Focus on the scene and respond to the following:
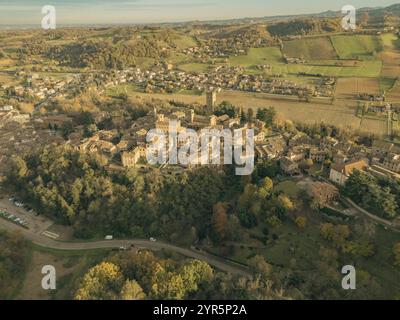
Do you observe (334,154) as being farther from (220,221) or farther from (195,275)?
(195,275)

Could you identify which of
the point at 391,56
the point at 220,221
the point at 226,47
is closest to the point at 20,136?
the point at 220,221

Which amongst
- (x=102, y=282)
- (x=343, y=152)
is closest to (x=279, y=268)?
(x=102, y=282)

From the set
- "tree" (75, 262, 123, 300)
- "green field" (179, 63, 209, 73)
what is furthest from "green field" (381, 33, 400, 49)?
"tree" (75, 262, 123, 300)

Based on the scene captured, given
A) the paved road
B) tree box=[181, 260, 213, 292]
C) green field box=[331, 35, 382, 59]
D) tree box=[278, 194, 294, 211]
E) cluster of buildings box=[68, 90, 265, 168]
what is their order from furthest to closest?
green field box=[331, 35, 382, 59] < cluster of buildings box=[68, 90, 265, 168] < tree box=[278, 194, 294, 211] < the paved road < tree box=[181, 260, 213, 292]

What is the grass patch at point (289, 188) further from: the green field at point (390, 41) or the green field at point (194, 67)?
the green field at point (390, 41)

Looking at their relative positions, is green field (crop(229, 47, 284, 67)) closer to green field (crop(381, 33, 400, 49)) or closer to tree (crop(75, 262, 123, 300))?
green field (crop(381, 33, 400, 49))

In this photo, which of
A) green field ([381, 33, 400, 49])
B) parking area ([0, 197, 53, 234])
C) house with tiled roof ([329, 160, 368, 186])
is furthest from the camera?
green field ([381, 33, 400, 49])
